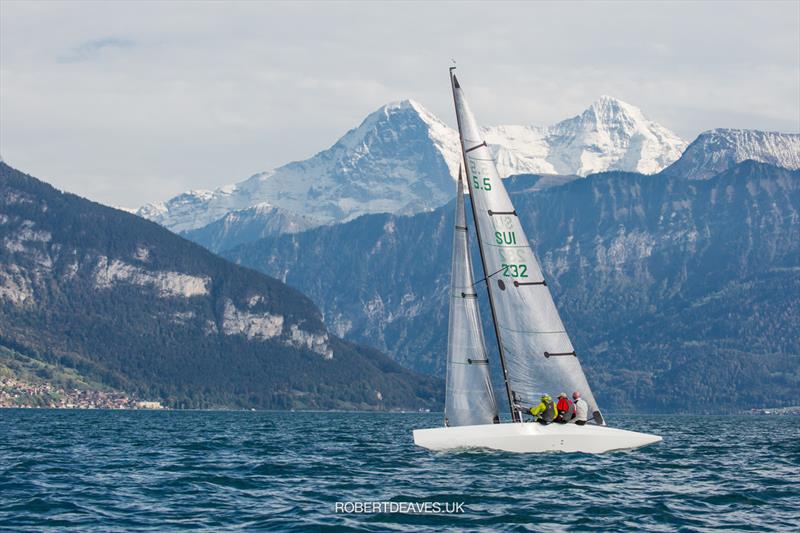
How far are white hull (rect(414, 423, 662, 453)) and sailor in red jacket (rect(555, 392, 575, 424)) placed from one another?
18.4 inches

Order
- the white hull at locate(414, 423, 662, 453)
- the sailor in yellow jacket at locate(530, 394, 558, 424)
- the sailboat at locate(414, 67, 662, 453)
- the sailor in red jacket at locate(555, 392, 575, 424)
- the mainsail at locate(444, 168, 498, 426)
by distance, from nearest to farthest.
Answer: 1. the sailor in yellow jacket at locate(530, 394, 558, 424)
2. the white hull at locate(414, 423, 662, 453)
3. the sailor in red jacket at locate(555, 392, 575, 424)
4. the sailboat at locate(414, 67, 662, 453)
5. the mainsail at locate(444, 168, 498, 426)

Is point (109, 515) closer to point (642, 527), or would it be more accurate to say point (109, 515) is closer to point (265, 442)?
point (642, 527)

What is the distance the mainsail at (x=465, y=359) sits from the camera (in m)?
71.4

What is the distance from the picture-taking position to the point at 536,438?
68375 millimetres

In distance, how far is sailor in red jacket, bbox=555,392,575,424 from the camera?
225 ft

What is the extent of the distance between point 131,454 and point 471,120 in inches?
1250

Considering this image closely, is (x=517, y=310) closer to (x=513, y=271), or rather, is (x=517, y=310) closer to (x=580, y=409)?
(x=513, y=271)

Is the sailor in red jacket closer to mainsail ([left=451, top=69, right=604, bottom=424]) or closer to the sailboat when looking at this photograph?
the sailboat

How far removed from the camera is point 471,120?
70875 millimetres

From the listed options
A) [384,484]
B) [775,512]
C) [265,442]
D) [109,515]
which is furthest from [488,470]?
[265,442]

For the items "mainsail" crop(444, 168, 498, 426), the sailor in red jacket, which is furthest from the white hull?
"mainsail" crop(444, 168, 498, 426)

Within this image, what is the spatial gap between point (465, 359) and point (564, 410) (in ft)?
20.7

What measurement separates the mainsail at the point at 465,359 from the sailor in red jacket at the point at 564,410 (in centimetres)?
378

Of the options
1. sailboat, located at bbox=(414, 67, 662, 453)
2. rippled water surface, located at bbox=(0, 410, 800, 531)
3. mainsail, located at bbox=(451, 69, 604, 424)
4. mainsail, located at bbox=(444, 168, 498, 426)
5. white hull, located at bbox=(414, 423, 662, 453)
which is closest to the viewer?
rippled water surface, located at bbox=(0, 410, 800, 531)
